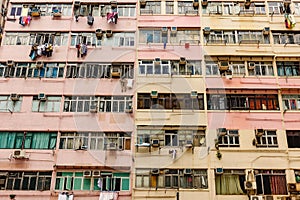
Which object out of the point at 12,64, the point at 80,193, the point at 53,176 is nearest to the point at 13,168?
the point at 53,176

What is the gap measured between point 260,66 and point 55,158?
10.2m

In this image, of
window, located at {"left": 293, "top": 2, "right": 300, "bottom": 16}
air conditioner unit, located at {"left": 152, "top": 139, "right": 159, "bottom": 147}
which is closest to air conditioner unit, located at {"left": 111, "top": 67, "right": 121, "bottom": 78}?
air conditioner unit, located at {"left": 152, "top": 139, "right": 159, "bottom": 147}

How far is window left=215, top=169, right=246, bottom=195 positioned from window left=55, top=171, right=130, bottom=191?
12.4 ft

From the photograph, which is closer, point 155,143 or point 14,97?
point 155,143

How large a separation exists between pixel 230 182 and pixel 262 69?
18.4ft

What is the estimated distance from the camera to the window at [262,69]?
16562mm

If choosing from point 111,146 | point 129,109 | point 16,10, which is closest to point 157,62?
point 129,109

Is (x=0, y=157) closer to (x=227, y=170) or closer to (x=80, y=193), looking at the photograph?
(x=80, y=193)

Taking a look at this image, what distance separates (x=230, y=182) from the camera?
14.7 meters

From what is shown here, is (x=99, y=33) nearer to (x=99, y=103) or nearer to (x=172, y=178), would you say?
(x=99, y=103)

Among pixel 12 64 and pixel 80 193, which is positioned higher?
pixel 12 64

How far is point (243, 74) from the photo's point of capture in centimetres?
1652

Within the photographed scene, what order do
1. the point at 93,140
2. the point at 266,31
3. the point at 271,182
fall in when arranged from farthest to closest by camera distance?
the point at 266,31 → the point at 93,140 → the point at 271,182

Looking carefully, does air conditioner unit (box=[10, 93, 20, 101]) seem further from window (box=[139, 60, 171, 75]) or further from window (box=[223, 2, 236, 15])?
window (box=[223, 2, 236, 15])
